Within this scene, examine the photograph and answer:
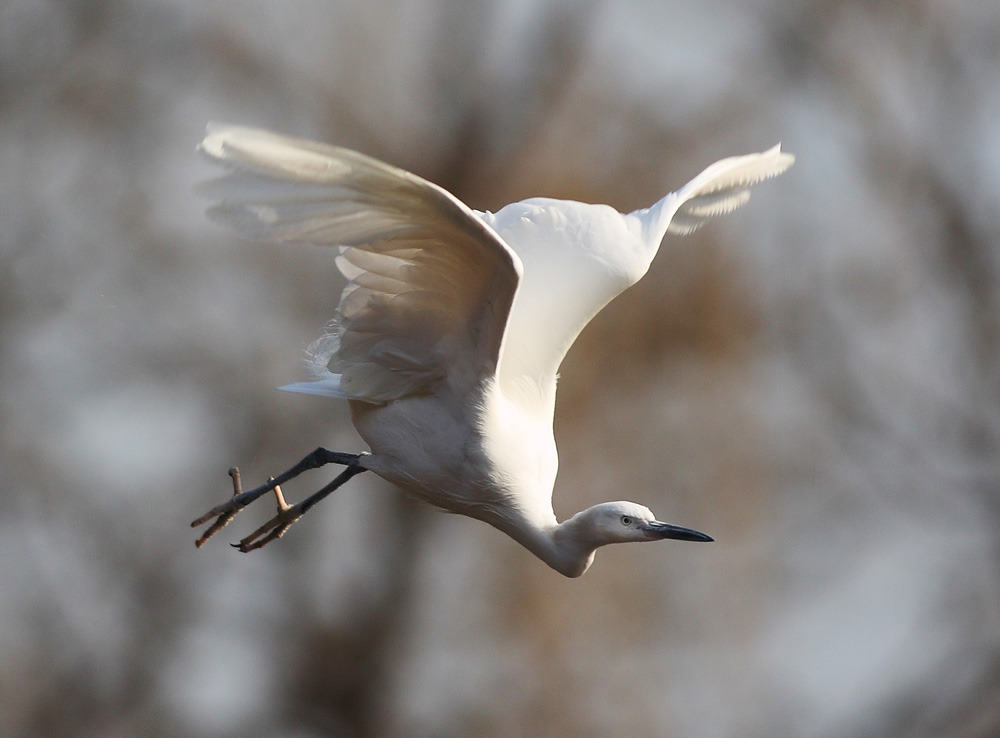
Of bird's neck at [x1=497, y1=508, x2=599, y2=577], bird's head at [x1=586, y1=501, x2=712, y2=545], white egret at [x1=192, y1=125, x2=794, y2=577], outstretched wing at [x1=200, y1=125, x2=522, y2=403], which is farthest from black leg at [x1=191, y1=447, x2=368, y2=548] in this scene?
bird's head at [x1=586, y1=501, x2=712, y2=545]

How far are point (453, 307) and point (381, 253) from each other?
0.56 ft

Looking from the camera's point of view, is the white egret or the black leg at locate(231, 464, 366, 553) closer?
the white egret

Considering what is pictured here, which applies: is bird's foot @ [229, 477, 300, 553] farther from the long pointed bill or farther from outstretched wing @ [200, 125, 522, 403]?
the long pointed bill

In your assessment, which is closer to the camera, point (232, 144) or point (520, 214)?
point (232, 144)

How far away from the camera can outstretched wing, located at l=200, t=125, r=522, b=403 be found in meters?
1.51

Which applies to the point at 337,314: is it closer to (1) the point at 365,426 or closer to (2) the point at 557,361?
(1) the point at 365,426

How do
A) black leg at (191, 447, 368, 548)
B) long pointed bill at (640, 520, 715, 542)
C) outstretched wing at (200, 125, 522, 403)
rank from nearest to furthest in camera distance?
outstretched wing at (200, 125, 522, 403)
long pointed bill at (640, 520, 715, 542)
black leg at (191, 447, 368, 548)

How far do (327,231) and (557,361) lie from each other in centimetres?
90

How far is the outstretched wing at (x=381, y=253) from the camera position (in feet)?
4.95

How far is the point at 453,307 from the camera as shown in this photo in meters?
1.91

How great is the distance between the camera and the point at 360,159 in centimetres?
154

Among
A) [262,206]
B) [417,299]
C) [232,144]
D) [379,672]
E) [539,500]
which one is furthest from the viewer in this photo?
[379,672]

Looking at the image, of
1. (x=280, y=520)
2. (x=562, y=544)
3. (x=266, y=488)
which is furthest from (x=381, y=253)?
(x=280, y=520)

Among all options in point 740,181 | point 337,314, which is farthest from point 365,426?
point 740,181
